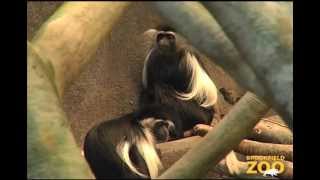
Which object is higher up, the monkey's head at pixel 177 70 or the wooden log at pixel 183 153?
the monkey's head at pixel 177 70

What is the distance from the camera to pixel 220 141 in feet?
4.73

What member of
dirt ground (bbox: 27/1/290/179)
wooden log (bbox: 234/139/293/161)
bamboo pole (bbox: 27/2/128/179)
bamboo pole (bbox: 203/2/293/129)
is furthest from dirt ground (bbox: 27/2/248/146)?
bamboo pole (bbox: 203/2/293/129)

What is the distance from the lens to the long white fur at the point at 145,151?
177 cm

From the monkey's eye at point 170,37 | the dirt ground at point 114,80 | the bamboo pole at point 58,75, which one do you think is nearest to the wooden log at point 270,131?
the dirt ground at point 114,80

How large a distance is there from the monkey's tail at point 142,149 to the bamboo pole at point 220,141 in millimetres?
334

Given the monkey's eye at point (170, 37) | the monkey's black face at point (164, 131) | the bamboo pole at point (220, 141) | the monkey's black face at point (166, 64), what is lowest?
the monkey's black face at point (164, 131)

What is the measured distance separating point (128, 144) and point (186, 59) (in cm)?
34

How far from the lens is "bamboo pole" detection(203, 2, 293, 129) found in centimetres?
128

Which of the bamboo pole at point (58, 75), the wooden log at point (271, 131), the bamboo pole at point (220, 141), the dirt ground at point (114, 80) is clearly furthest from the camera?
the wooden log at point (271, 131)

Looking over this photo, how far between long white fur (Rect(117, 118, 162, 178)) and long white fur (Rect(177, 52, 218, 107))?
19 cm

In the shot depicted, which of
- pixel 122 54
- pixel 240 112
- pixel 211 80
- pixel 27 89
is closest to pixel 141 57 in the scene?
pixel 122 54

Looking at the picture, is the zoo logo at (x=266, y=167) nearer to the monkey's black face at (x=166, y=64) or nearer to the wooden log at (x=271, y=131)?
the wooden log at (x=271, y=131)

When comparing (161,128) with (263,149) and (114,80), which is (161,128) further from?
(263,149)

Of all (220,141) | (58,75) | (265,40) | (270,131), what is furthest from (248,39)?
(270,131)
